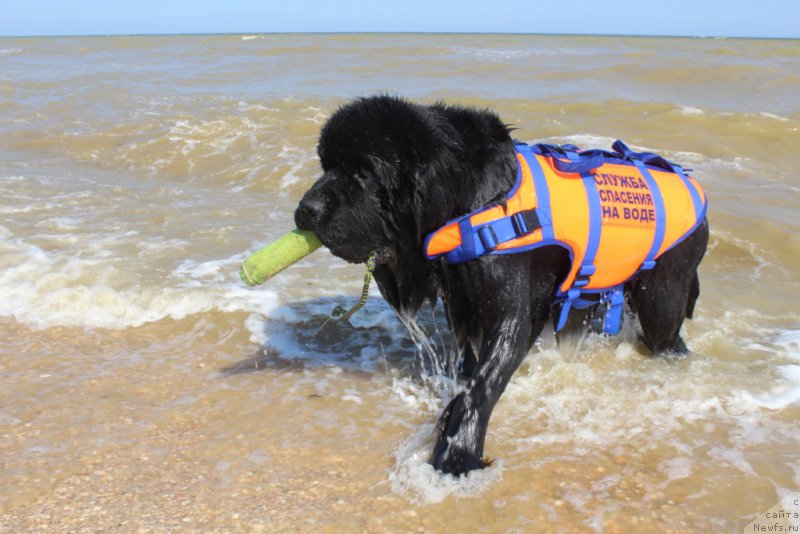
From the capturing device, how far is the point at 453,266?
9.86ft

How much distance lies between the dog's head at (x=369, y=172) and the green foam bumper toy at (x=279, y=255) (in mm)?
141

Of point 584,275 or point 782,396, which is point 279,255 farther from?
point 782,396

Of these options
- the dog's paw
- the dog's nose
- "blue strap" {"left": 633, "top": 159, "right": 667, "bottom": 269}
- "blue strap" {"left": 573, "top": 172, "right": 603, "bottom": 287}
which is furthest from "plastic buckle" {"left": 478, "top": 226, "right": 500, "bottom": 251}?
"blue strap" {"left": 633, "top": 159, "right": 667, "bottom": 269}

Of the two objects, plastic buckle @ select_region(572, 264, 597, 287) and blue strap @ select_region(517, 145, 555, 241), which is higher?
blue strap @ select_region(517, 145, 555, 241)

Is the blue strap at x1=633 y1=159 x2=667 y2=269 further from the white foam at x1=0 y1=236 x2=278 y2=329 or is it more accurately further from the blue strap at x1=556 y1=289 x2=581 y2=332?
the white foam at x1=0 y1=236 x2=278 y2=329

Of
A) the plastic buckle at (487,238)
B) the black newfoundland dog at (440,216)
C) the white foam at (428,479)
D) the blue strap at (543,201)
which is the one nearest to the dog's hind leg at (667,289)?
the black newfoundland dog at (440,216)

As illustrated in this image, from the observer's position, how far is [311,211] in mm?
2895

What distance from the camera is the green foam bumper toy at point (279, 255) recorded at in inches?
121

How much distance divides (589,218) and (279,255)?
1398mm

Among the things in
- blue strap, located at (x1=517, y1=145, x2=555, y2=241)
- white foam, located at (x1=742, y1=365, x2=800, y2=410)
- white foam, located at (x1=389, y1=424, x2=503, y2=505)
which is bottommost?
white foam, located at (x1=742, y1=365, x2=800, y2=410)

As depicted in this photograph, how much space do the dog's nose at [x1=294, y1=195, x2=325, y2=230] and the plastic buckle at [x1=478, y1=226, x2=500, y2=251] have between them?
656 millimetres

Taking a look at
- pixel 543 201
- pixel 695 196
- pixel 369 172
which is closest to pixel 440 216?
pixel 369 172

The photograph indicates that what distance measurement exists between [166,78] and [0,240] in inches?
541

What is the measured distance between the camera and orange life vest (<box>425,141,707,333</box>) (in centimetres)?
294
